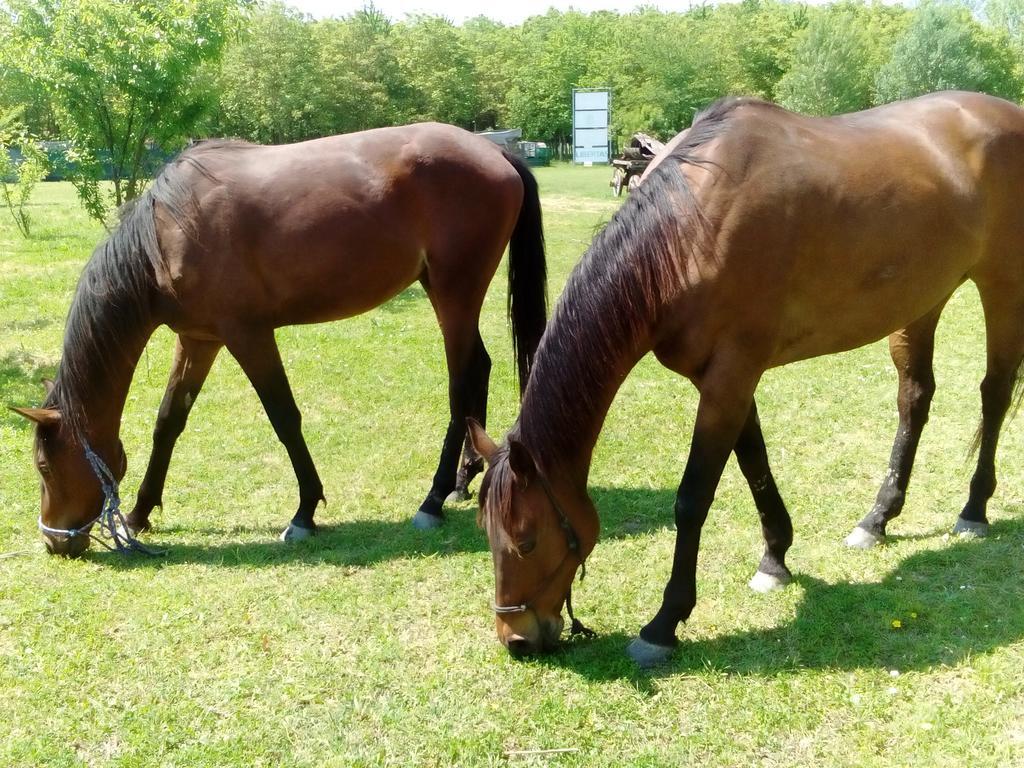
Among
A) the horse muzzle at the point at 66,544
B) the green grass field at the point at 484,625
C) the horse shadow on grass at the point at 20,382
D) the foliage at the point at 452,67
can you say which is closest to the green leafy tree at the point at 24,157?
the foliage at the point at 452,67

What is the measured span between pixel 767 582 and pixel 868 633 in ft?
1.69

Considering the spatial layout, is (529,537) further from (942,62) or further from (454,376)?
(942,62)

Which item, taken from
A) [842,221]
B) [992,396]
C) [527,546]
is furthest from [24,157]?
[992,396]

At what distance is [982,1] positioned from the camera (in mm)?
55125

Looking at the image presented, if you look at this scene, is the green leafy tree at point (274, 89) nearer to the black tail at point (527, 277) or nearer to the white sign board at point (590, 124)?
the white sign board at point (590, 124)

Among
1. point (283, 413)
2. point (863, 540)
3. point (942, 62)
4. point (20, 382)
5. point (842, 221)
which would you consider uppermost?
point (942, 62)

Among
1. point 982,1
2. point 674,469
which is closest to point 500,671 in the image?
point 674,469

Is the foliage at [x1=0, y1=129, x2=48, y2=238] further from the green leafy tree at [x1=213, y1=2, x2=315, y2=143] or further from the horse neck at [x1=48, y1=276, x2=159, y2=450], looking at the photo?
the green leafy tree at [x1=213, y1=2, x2=315, y2=143]

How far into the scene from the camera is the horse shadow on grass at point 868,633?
3.11 meters

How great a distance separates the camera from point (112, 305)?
414 cm

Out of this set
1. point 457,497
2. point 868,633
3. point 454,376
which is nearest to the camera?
point 868,633

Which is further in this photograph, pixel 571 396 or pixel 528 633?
pixel 528 633

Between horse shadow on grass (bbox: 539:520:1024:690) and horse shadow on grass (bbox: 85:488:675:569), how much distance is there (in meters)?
1.12

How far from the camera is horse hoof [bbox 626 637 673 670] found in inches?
123
